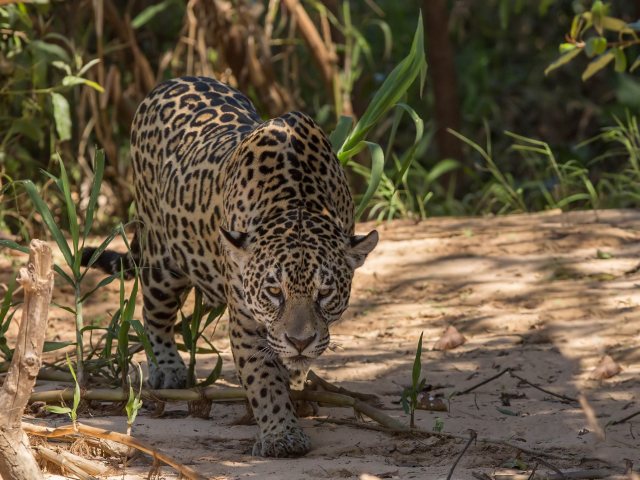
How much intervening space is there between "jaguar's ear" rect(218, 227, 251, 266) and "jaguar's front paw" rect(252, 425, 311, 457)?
28.4 inches

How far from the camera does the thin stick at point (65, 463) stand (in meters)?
2.78

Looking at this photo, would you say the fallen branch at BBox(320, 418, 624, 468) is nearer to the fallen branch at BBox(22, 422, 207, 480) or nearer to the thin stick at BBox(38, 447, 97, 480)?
the fallen branch at BBox(22, 422, 207, 480)

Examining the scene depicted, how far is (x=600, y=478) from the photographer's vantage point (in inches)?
113

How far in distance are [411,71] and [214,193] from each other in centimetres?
113

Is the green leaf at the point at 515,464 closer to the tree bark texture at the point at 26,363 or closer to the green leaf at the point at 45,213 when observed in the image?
the tree bark texture at the point at 26,363

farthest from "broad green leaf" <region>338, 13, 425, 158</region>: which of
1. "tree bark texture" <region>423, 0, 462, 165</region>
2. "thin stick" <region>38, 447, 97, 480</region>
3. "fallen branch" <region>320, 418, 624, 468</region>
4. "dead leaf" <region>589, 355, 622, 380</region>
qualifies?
"tree bark texture" <region>423, 0, 462, 165</region>

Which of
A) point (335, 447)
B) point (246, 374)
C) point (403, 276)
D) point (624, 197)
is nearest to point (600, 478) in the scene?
point (335, 447)

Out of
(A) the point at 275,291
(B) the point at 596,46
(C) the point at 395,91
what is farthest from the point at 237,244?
(B) the point at 596,46

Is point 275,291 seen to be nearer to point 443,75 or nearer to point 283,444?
point 283,444

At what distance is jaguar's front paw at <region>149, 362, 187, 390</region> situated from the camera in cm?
451

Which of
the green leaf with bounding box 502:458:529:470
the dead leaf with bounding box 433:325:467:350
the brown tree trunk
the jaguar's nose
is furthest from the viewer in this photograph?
the brown tree trunk

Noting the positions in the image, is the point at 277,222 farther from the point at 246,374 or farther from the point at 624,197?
the point at 624,197

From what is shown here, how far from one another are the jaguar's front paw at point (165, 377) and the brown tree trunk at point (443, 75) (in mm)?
Result: 6015

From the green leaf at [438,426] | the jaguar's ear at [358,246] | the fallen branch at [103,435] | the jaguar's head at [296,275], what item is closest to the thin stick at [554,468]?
the green leaf at [438,426]
